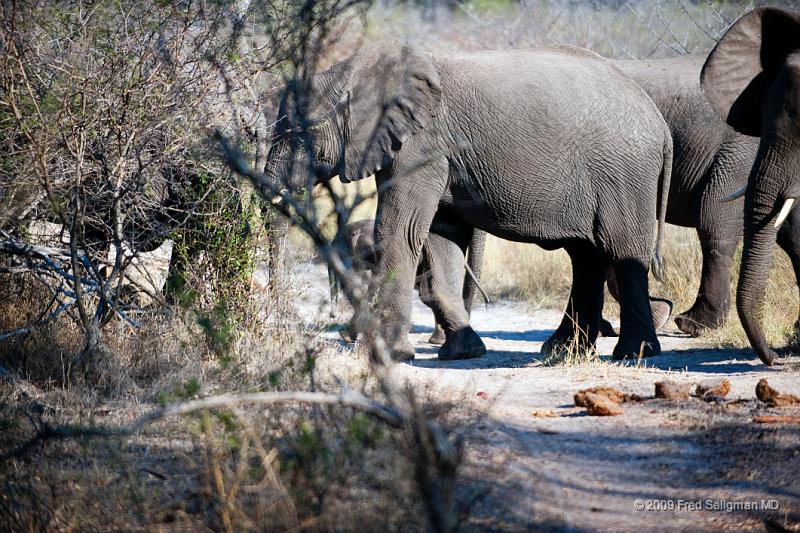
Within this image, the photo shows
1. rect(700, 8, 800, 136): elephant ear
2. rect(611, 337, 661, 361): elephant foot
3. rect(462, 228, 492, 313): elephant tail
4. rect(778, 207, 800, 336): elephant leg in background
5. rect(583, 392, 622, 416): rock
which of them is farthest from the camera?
rect(462, 228, 492, 313): elephant tail

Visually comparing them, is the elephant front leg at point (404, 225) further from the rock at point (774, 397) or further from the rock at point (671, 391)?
the rock at point (774, 397)

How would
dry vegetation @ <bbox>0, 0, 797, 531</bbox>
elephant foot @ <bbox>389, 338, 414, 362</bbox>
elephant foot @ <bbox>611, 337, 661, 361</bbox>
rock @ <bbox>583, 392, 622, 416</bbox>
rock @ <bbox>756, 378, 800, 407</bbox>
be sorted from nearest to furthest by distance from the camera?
dry vegetation @ <bbox>0, 0, 797, 531</bbox> < rock @ <bbox>583, 392, 622, 416</bbox> < rock @ <bbox>756, 378, 800, 407</bbox> < elephant foot @ <bbox>389, 338, 414, 362</bbox> < elephant foot @ <bbox>611, 337, 661, 361</bbox>

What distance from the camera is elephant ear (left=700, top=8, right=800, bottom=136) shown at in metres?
7.65

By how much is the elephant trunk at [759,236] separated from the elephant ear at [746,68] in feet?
2.67

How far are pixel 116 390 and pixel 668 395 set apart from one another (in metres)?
3.02

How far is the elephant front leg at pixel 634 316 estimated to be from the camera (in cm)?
795

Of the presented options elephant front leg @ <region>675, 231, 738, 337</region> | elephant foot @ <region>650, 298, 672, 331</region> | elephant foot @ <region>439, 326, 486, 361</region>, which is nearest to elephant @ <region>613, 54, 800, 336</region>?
elephant front leg @ <region>675, 231, 738, 337</region>

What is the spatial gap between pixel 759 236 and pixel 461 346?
228 cm

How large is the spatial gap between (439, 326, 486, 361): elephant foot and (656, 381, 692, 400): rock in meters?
2.33

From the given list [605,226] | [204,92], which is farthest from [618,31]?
[204,92]

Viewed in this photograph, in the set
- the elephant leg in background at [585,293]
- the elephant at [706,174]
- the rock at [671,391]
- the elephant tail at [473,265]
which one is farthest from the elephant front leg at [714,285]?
the rock at [671,391]

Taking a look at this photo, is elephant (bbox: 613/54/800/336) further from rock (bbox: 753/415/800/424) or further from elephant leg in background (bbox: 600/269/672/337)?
rock (bbox: 753/415/800/424)

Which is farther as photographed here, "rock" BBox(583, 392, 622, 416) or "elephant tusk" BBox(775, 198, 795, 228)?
"elephant tusk" BBox(775, 198, 795, 228)

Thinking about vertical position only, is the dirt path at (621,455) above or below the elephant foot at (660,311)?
above
